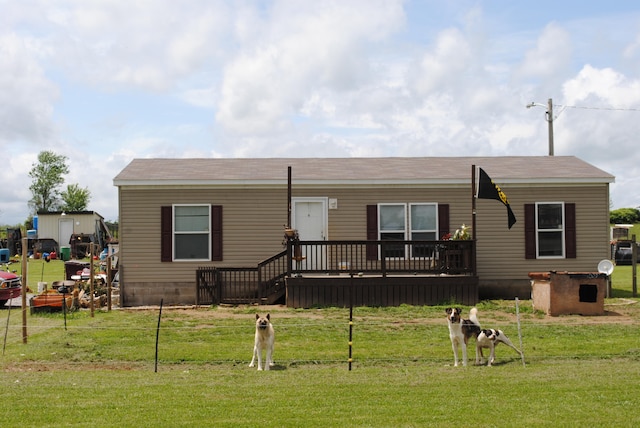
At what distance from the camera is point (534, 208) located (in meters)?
19.4

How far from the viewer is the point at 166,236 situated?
19000mm

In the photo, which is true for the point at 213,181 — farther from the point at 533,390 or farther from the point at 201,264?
the point at 533,390

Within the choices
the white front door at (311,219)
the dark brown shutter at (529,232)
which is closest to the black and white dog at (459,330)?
the white front door at (311,219)

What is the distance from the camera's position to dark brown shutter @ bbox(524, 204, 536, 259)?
19.4 m

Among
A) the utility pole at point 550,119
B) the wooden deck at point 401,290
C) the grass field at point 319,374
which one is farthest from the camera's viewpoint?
the utility pole at point 550,119

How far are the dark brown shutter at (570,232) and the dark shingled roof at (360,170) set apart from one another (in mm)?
837

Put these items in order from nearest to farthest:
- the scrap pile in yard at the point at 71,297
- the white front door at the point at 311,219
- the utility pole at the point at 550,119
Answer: the scrap pile in yard at the point at 71,297 < the white front door at the point at 311,219 < the utility pole at the point at 550,119

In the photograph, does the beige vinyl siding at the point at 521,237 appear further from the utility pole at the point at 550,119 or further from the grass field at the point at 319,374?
the utility pole at the point at 550,119

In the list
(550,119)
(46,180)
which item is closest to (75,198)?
(46,180)

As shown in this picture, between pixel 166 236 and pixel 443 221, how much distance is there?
706 cm

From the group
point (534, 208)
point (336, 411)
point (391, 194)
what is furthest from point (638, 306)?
point (336, 411)

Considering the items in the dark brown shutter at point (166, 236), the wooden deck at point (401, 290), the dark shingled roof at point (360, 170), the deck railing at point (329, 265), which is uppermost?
the dark shingled roof at point (360, 170)

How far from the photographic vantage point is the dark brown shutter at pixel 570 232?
19359mm

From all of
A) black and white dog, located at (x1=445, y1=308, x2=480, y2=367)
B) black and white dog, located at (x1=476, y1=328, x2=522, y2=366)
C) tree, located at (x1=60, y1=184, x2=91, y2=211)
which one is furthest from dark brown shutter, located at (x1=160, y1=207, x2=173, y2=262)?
tree, located at (x1=60, y1=184, x2=91, y2=211)
